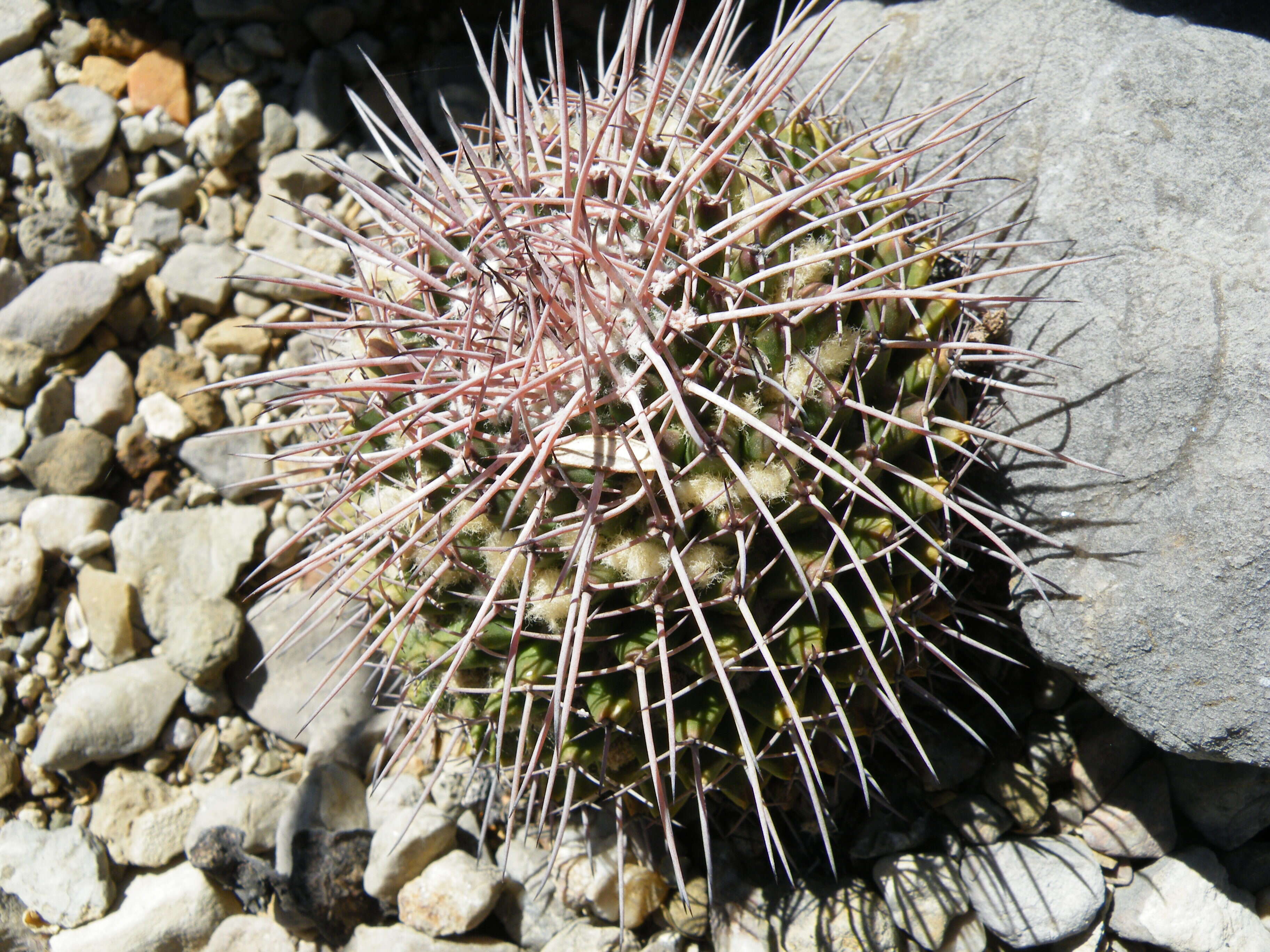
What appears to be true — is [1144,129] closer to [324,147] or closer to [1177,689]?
[1177,689]

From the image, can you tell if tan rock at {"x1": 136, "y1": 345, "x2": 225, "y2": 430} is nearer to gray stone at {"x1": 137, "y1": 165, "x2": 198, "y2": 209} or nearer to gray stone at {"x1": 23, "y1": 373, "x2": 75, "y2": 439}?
gray stone at {"x1": 23, "y1": 373, "x2": 75, "y2": 439}

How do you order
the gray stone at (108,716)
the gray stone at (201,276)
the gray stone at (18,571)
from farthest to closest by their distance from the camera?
the gray stone at (201,276) → the gray stone at (18,571) → the gray stone at (108,716)

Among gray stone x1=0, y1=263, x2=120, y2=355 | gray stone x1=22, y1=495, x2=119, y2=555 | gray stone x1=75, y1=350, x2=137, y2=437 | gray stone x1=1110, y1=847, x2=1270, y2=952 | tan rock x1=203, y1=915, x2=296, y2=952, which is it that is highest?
gray stone x1=0, y1=263, x2=120, y2=355

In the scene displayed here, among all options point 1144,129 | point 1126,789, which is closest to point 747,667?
point 1126,789

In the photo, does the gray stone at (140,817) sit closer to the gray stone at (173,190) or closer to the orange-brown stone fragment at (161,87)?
the gray stone at (173,190)

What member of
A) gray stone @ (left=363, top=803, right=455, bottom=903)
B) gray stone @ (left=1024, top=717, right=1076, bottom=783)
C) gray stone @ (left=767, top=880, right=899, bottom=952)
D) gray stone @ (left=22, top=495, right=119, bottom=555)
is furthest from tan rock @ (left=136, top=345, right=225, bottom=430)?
gray stone @ (left=1024, top=717, right=1076, bottom=783)

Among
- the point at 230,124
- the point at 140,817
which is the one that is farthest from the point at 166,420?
the point at 140,817

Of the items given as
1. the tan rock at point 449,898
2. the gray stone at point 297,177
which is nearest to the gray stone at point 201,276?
the gray stone at point 297,177
